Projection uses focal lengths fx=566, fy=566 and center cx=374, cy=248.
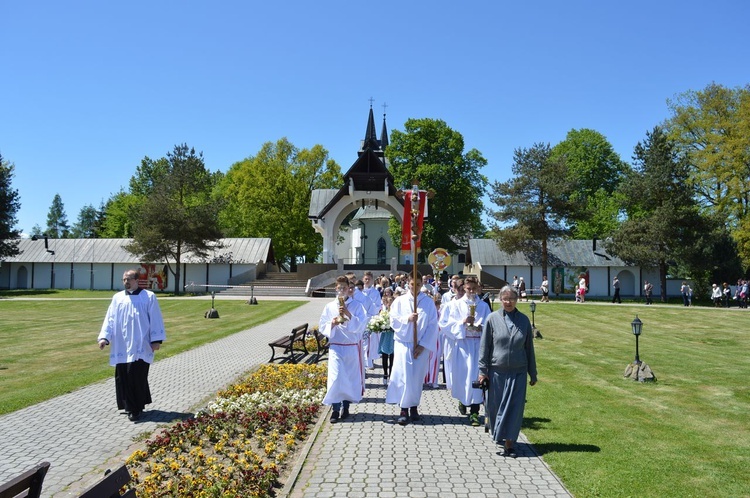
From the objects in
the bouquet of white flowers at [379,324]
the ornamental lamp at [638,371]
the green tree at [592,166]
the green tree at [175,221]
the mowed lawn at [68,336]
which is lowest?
the mowed lawn at [68,336]

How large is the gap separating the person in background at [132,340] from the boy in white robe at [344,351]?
102 inches

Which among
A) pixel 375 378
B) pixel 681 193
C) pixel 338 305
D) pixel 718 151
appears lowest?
pixel 375 378

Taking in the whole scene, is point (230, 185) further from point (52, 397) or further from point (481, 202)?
point (52, 397)

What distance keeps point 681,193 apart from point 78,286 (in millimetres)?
48611

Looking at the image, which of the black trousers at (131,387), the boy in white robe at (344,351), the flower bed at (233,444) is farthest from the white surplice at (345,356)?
the black trousers at (131,387)

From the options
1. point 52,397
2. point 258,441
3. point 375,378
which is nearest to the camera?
point 258,441

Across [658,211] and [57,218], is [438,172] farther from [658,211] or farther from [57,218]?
[57,218]

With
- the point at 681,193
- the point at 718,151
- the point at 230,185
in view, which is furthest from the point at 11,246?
the point at 718,151

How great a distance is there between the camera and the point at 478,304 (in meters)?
9.13

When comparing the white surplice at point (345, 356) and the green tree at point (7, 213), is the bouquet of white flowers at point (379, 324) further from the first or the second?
the green tree at point (7, 213)

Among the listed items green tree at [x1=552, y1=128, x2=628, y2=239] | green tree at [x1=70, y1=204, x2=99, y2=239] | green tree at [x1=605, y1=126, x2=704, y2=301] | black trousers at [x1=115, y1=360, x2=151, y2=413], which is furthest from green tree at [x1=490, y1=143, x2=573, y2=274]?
green tree at [x1=70, y1=204, x2=99, y2=239]

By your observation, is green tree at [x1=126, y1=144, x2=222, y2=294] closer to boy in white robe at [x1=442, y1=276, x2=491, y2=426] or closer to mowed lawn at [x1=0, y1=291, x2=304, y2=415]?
mowed lawn at [x1=0, y1=291, x2=304, y2=415]

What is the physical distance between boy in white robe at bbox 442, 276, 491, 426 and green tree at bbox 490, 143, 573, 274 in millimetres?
33743

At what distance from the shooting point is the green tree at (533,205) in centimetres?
4162
